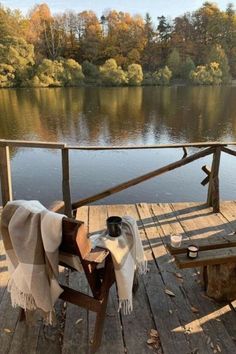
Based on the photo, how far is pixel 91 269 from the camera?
5.18 feet

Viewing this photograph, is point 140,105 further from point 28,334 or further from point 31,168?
point 28,334

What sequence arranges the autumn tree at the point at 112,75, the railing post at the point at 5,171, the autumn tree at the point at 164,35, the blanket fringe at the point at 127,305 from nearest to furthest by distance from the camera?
the blanket fringe at the point at 127,305 → the railing post at the point at 5,171 → the autumn tree at the point at 112,75 → the autumn tree at the point at 164,35

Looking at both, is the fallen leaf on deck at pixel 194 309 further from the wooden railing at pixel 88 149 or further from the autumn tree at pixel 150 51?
the autumn tree at pixel 150 51

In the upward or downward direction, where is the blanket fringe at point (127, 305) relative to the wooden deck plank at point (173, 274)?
upward

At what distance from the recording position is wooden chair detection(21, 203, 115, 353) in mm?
1408

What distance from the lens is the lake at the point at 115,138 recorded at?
709 centimetres

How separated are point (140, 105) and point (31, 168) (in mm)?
13110

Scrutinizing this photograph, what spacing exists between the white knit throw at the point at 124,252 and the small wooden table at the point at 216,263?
33cm

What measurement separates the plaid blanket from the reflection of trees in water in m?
9.83

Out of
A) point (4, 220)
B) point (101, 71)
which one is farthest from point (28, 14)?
point (4, 220)

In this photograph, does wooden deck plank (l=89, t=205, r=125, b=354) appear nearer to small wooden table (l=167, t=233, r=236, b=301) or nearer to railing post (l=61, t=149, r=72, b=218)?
small wooden table (l=167, t=233, r=236, b=301)

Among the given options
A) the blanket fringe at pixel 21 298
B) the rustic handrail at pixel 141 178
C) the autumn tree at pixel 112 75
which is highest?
the autumn tree at pixel 112 75

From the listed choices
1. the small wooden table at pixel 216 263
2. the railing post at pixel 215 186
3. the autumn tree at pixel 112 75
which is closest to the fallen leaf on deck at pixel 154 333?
the small wooden table at pixel 216 263

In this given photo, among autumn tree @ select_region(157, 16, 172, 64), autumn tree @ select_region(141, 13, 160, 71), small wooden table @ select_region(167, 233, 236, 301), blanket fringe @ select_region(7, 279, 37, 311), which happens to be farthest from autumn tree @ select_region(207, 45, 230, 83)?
blanket fringe @ select_region(7, 279, 37, 311)
